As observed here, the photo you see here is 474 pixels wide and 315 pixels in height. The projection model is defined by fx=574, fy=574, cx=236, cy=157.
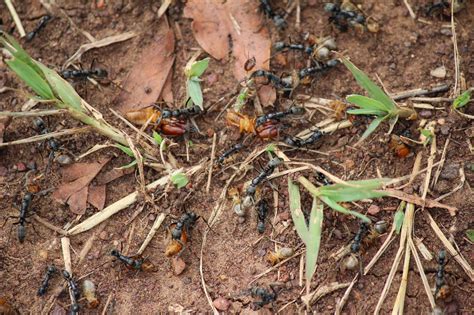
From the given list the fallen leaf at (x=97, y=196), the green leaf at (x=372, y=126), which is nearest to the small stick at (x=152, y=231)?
the fallen leaf at (x=97, y=196)

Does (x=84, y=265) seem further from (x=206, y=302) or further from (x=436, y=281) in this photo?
(x=436, y=281)

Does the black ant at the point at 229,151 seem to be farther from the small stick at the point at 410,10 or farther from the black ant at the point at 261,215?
the small stick at the point at 410,10

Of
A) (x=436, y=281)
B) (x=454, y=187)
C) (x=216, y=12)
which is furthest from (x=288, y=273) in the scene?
(x=216, y=12)

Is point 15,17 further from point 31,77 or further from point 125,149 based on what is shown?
point 125,149

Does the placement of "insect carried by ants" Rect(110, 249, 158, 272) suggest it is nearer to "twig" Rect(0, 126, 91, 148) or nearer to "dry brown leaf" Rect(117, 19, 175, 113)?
"twig" Rect(0, 126, 91, 148)

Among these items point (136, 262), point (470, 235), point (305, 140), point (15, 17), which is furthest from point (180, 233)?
point (15, 17)
